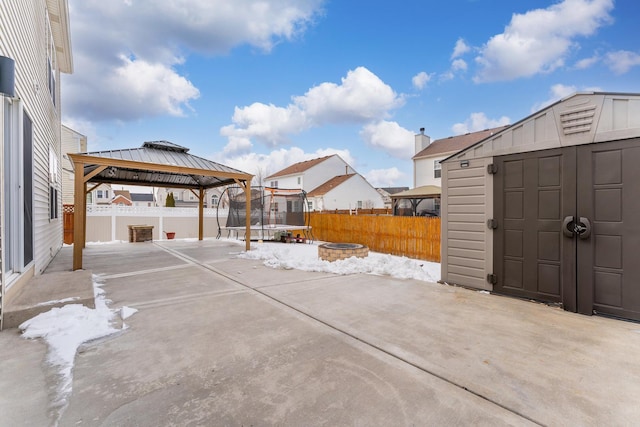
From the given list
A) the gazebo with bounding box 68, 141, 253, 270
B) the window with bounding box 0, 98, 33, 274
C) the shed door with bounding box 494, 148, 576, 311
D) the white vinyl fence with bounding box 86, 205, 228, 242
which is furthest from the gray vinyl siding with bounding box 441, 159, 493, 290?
the white vinyl fence with bounding box 86, 205, 228, 242

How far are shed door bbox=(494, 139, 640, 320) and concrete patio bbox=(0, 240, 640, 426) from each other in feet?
0.93

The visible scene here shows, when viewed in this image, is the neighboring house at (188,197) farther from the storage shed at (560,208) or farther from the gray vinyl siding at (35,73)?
the storage shed at (560,208)

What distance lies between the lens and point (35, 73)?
4938mm

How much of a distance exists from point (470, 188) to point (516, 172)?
0.68m

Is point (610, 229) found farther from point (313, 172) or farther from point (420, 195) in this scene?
point (313, 172)

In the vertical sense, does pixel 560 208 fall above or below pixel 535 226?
above

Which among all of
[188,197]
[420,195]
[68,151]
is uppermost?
[68,151]

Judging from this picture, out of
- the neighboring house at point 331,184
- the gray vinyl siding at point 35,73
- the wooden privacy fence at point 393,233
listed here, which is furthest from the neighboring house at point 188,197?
the gray vinyl siding at point 35,73

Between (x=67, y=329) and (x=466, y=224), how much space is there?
5.20 m

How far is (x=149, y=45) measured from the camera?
838 cm

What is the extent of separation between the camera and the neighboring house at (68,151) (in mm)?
14469

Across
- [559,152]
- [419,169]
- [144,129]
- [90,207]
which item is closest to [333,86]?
[419,169]

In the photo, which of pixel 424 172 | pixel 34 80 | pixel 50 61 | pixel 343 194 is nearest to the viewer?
pixel 34 80

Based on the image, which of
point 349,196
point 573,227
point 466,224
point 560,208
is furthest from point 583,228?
point 349,196
